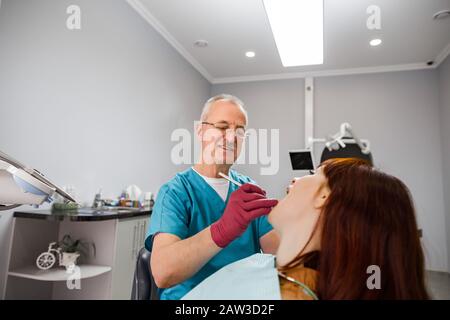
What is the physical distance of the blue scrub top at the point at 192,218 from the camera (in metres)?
0.60

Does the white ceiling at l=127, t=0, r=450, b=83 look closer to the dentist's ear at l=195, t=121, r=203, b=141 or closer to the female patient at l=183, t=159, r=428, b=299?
the dentist's ear at l=195, t=121, r=203, b=141

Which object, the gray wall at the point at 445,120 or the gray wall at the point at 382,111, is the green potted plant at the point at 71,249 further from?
the gray wall at the point at 445,120

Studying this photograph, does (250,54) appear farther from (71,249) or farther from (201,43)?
(71,249)

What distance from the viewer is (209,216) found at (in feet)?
2.23

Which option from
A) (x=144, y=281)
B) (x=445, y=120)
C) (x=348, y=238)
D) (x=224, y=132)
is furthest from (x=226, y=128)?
(x=445, y=120)

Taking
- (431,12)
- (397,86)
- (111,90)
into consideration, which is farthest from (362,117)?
(111,90)

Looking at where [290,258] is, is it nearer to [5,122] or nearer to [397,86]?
[5,122]

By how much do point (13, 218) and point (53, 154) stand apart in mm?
271

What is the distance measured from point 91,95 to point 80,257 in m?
0.89

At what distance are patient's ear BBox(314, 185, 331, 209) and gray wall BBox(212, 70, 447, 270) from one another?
0.95 metres

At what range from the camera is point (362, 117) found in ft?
8.49

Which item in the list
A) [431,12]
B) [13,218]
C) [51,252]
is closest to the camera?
[51,252]

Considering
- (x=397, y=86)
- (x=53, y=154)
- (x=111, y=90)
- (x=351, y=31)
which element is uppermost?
(x=351, y=31)

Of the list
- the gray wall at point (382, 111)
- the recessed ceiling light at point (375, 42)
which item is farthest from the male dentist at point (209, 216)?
the recessed ceiling light at point (375, 42)
